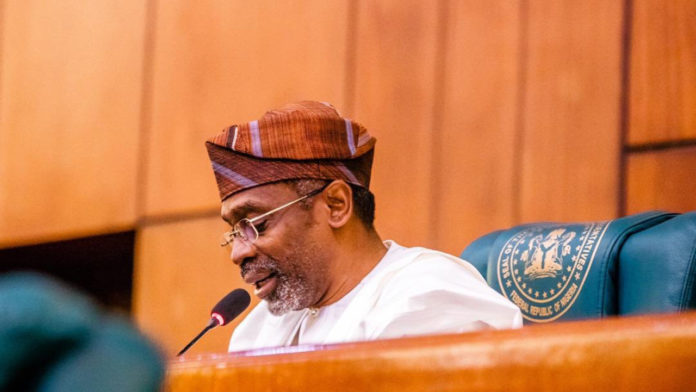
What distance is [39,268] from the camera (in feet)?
15.9

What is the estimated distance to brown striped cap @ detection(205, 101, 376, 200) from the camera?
2.45m

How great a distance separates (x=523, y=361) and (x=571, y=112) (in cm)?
210

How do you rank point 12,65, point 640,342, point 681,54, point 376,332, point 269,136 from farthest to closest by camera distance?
point 12,65, point 681,54, point 269,136, point 376,332, point 640,342

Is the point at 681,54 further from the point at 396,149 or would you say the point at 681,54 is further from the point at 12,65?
the point at 12,65

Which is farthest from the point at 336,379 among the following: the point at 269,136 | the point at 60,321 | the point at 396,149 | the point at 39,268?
the point at 39,268

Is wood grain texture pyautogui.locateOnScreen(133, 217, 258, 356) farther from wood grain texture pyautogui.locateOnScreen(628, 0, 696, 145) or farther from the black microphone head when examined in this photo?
wood grain texture pyautogui.locateOnScreen(628, 0, 696, 145)

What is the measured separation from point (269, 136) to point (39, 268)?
108 inches

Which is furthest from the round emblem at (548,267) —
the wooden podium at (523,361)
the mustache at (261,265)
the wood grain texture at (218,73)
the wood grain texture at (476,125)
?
the wood grain texture at (218,73)

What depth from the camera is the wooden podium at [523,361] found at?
0.81m

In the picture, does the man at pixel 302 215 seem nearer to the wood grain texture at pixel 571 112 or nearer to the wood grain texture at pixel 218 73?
the wood grain texture at pixel 571 112

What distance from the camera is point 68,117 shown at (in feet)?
14.8

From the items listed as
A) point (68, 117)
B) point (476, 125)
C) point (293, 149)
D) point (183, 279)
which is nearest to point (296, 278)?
point (293, 149)

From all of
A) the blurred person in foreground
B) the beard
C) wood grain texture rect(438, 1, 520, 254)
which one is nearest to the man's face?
the beard

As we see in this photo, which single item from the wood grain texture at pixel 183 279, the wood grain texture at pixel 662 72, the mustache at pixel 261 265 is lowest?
the wood grain texture at pixel 183 279
